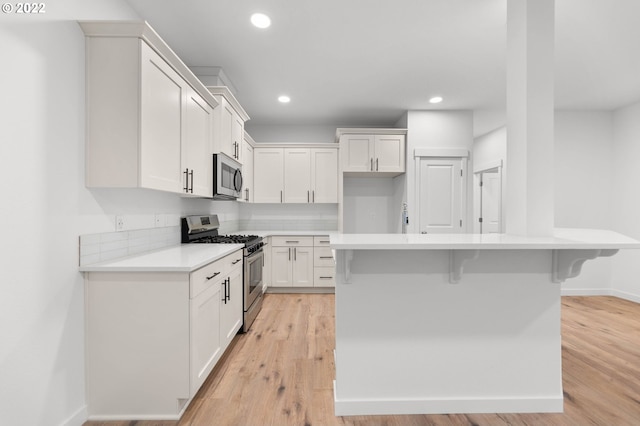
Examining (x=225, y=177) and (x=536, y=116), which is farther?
(x=225, y=177)

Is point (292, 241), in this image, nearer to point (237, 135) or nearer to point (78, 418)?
point (237, 135)

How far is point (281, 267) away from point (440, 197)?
2.59 metres

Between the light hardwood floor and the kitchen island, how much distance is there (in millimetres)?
102

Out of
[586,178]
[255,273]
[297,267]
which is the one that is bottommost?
[297,267]

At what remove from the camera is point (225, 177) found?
310 centimetres

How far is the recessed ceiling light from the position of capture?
2.25 metres

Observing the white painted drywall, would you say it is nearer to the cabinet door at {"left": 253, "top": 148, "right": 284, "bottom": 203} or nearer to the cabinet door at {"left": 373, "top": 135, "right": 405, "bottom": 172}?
the cabinet door at {"left": 373, "top": 135, "right": 405, "bottom": 172}

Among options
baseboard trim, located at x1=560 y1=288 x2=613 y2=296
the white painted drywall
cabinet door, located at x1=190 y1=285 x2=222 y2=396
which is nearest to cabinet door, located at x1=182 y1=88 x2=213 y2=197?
cabinet door, located at x1=190 y1=285 x2=222 y2=396

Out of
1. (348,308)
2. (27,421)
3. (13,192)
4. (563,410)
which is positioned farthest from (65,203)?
(563,410)

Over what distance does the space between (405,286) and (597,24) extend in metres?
2.68

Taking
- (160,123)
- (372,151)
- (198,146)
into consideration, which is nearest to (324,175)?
(372,151)

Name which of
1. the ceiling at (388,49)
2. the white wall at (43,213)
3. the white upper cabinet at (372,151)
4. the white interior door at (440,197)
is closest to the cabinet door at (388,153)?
the white upper cabinet at (372,151)

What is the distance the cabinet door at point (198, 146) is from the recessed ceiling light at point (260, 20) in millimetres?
740

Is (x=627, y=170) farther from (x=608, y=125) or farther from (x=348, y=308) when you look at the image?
(x=348, y=308)
